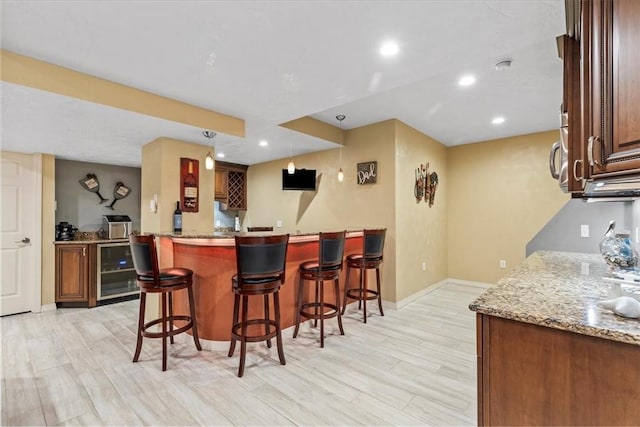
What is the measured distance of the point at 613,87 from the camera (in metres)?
0.91

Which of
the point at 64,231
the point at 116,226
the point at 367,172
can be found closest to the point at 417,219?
Answer: the point at 367,172

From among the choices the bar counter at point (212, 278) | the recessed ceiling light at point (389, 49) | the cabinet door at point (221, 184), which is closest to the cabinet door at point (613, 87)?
the recessed ceiling light at point (389, 49)

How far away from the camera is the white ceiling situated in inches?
64.9

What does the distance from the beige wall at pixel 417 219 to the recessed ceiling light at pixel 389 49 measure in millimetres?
1993

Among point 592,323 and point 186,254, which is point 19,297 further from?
point 592,323

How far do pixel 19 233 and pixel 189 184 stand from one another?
258 cm

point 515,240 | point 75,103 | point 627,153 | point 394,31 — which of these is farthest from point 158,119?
point 515,240

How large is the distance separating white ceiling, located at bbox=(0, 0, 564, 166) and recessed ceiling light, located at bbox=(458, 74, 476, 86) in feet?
0.19

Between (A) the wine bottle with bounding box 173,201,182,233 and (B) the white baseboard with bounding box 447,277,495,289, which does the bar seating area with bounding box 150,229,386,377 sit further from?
(B) the white baseboard with bounding box 447,277,495,289

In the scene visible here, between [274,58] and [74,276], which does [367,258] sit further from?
[74,276]

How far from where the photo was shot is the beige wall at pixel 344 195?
399 centimetres

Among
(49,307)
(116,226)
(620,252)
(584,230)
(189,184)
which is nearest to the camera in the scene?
(620,252)

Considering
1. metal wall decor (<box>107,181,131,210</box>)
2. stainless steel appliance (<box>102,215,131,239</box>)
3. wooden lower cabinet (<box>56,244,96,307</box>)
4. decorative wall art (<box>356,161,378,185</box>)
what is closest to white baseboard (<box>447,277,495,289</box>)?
decorative wall art (<box>356,161,378,185</box>)

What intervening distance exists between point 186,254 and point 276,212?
9.50 ft
